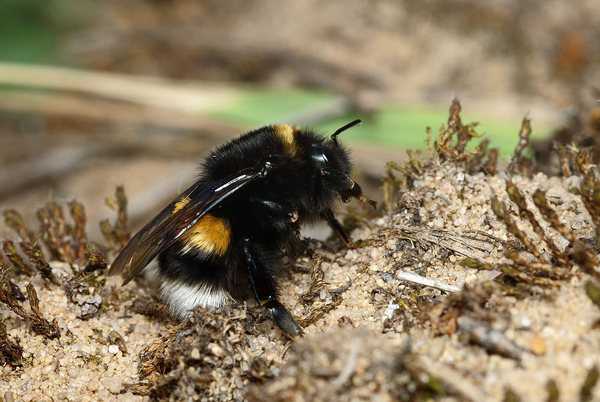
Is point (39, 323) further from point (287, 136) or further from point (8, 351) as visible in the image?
point (287, 136)

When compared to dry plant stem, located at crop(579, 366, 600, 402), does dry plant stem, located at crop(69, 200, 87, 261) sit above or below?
below

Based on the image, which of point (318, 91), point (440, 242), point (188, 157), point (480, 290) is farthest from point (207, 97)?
point (480, 290)

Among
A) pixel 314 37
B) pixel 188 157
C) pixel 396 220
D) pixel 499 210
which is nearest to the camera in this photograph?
pixel 499 210

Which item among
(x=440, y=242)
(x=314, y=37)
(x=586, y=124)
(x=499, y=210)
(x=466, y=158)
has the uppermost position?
(x=314, y=37)

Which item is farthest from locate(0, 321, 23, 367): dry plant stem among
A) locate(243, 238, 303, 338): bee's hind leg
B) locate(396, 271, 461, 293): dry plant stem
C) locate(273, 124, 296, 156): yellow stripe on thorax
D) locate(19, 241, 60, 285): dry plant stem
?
locate(396, 271, 461, 293): dry plant stem

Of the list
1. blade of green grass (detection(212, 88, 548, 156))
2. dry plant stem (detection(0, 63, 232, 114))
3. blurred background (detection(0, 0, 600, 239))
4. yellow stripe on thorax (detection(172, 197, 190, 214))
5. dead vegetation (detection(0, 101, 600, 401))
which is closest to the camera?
dead vegetation (detection(0, 101, 600, 401))

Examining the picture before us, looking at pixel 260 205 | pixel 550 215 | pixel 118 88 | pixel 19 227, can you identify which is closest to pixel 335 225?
pixel 260 205

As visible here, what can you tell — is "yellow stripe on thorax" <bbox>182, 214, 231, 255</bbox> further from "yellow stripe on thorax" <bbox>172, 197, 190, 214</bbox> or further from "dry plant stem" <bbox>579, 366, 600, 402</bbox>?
"dry plant stem" <bbox>579, 366, 600, 402</bbox>

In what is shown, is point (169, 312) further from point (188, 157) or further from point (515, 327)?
point (188, 157)
